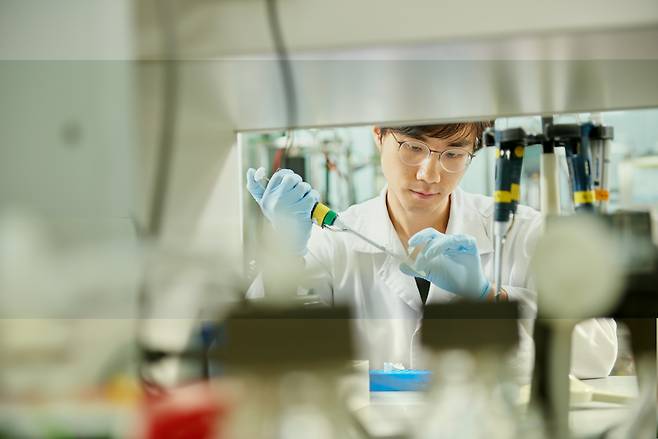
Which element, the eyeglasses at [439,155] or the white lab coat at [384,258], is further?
the eyeglasses at [439,155]

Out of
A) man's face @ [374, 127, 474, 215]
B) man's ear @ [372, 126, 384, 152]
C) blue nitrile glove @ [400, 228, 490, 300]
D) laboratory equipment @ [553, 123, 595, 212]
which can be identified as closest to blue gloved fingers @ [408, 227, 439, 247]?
blue nitrile glove @ [400, 228, 490, 300]

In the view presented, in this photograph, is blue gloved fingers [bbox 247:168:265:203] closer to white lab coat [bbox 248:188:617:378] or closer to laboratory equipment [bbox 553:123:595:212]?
white lab coat [bbox 248:188:617:378]

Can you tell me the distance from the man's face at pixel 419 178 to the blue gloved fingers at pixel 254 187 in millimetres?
425

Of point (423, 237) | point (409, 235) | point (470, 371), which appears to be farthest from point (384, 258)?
point (470, 371)

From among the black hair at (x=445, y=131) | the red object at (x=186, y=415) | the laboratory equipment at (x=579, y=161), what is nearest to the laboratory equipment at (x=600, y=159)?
the laboratory equipment at (x=579, y=161)

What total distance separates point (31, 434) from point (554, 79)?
512mm

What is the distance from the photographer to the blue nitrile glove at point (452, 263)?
2.69 feet

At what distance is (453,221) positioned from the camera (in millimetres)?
1151

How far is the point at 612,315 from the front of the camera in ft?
1.29

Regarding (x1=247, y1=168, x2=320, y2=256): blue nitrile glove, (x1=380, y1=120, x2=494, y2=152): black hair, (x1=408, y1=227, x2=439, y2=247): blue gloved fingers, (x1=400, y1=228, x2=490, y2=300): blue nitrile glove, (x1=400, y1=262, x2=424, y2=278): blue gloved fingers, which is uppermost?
(x1=380, y1=120, x2=494, y2=152): black hair

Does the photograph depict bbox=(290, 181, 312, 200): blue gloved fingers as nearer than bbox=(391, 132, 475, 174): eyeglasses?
Yes

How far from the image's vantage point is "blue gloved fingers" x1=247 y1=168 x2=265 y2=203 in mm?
666

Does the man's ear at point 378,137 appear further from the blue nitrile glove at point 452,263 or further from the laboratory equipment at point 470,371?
the laboratory equipment at point 470,371

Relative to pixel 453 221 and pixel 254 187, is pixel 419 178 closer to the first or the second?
pixel 453 221
